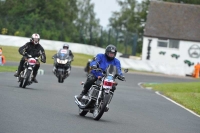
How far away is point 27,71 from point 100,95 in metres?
8.90

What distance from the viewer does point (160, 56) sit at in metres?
74.5

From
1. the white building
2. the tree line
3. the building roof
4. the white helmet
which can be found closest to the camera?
the white helmet

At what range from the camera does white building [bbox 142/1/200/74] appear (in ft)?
244

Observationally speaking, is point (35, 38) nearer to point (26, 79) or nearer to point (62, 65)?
point (26, 79)

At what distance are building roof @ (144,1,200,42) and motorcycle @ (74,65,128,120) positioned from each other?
58.0 metres

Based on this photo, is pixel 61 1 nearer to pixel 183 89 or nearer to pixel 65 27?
pixel 65 27

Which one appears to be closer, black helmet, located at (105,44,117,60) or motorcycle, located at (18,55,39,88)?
black helmet, located at (105,44,117,60)

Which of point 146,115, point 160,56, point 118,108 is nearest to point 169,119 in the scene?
point 146,115

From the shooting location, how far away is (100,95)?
16.2 m

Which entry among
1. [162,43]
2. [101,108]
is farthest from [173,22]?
[101,108]

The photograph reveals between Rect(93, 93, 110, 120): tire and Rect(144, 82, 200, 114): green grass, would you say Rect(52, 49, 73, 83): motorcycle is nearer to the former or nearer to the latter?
Rect(144, 82, 200, 114): green grass

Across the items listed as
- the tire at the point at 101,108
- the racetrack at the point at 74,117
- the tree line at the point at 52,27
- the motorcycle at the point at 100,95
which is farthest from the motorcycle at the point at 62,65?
the tree line at the point at 52,27

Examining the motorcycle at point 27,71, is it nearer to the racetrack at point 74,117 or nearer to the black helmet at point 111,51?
the racetrack at point 74,117

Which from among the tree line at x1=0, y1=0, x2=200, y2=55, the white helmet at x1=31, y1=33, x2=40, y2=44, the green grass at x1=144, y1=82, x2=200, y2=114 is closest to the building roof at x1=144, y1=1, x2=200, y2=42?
the tree line at x1=0, y1=0, x2=200, y2=55
